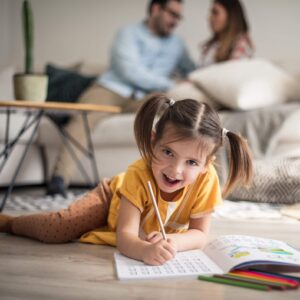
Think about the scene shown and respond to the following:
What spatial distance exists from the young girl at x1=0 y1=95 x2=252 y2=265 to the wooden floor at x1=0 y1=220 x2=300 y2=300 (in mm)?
59

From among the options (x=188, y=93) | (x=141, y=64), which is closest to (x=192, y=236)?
(x=188, y=93)

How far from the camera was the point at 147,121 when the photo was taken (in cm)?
106

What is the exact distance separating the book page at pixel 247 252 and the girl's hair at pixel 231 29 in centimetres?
190

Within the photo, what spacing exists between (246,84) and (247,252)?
4.97ft

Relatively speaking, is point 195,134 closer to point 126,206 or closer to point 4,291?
point 126,206

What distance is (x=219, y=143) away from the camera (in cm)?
104

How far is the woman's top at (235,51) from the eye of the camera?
2.78 metres

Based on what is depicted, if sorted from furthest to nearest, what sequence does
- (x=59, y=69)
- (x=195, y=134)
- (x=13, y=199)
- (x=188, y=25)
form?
(x=188, y=25) → (x=59, y=69) → (x=13, y=199) → (x=195, y=134)

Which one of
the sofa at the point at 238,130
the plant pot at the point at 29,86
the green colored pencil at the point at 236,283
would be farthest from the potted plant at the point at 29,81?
the green colored pencil at the point at 236,283

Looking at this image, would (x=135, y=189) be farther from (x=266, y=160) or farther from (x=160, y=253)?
(x=266, y=160)

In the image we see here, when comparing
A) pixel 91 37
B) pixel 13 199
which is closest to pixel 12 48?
pixel 91 37

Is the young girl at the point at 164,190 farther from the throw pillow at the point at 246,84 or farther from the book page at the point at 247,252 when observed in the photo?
the throw pillow at the point at 246,84

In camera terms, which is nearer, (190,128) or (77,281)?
(77,281)

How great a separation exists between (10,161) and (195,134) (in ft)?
4.90
